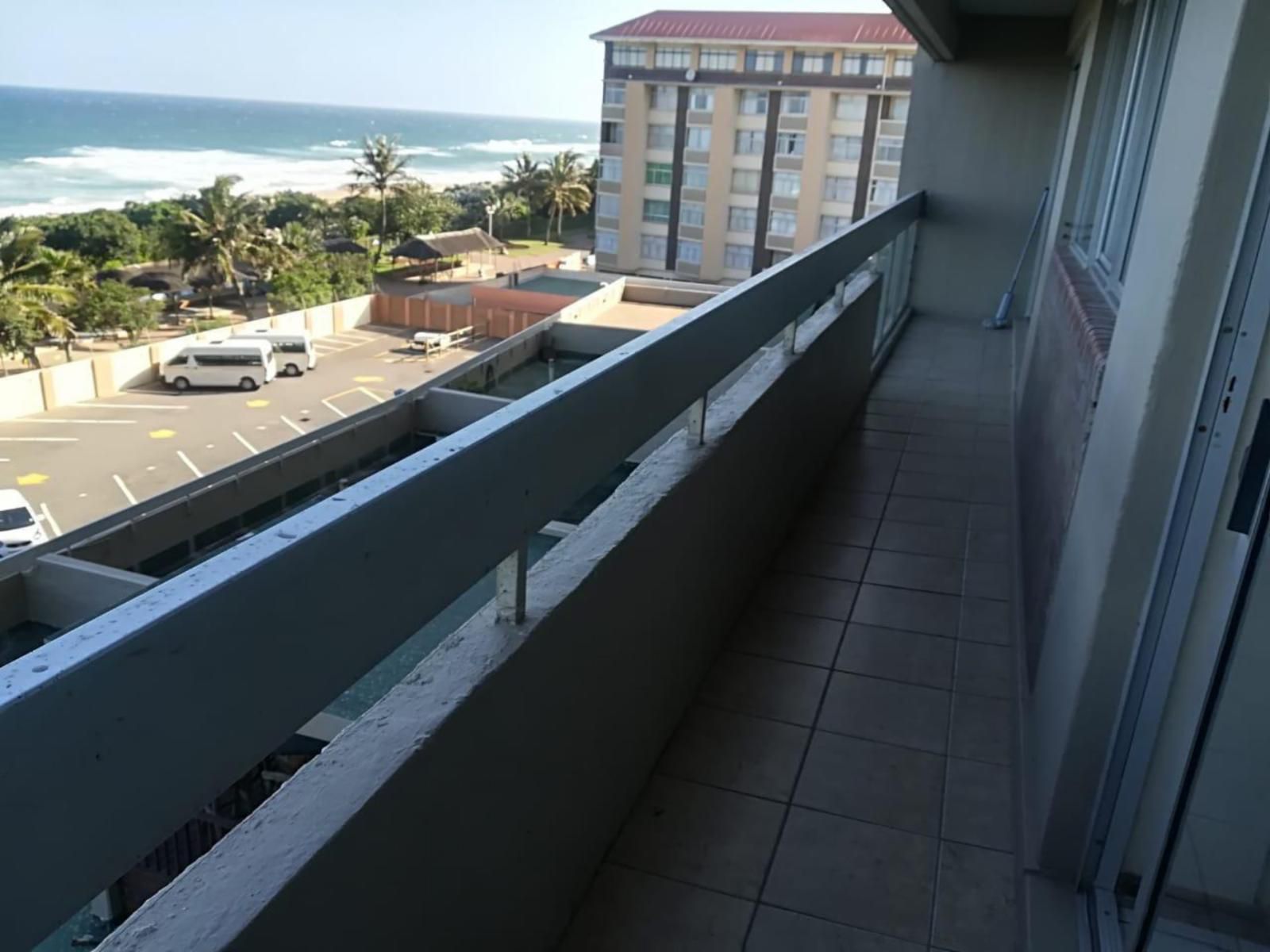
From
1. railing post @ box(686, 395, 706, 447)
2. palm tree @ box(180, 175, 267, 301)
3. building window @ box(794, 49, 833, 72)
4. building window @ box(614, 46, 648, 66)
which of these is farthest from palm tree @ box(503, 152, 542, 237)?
railing post @ box(686, 395, 706, 447)

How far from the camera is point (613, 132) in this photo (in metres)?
52.5

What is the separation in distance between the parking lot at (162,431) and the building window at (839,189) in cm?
2638

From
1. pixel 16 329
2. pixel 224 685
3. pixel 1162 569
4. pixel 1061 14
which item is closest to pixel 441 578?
pixel 224 685

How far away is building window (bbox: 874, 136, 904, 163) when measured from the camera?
52.9 meters

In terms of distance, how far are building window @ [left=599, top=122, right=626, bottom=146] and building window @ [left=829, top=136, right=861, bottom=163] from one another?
1161 centimetres

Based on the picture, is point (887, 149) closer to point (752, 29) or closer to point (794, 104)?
point (794, 104)

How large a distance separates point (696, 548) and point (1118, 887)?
50.9 inches

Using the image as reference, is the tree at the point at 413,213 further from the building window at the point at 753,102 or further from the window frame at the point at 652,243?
the building window at the point at 753,102

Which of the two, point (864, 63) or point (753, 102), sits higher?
point (864, 63)

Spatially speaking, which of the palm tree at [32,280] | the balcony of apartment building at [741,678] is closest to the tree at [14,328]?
the palm tree at [32,280]

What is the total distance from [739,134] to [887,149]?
8694 mm

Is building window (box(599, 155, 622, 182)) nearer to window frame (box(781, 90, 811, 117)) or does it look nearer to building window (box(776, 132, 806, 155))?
building window (box(776, 132, 806, 155))

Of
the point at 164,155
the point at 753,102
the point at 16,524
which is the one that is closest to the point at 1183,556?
the point at 16,524

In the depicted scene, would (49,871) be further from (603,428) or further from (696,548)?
(696,548)
